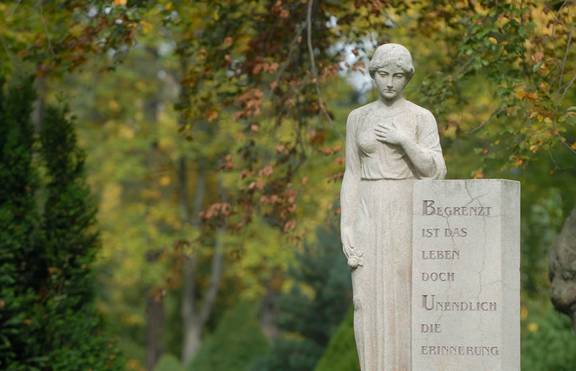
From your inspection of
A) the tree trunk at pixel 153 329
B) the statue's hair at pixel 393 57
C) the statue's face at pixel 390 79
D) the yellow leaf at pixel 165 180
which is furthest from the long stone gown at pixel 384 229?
the yellow leaf at pixel 165 180

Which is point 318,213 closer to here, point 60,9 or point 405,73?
point 60,9

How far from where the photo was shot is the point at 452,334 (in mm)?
10195

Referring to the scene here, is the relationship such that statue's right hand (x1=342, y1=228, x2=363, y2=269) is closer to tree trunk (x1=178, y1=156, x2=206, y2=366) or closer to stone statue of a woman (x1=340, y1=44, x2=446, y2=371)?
stone statue of a woman (x1=340, y1=44, x2=446, y2=371)

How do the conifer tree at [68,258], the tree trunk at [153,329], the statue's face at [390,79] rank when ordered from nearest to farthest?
1. the statue's face at [390,79]
2. the conifer tree at [68,258]
3. the tree trunk at [153,329]

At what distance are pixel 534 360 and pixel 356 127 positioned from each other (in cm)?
858

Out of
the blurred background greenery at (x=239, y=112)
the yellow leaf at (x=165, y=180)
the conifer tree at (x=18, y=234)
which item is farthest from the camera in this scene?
the yellow leaf at (x=165, y=180)

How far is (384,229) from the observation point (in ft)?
34.8

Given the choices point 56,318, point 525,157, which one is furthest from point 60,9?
point 525,157

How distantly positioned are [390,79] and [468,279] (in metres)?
1.73

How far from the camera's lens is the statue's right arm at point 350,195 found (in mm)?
10703

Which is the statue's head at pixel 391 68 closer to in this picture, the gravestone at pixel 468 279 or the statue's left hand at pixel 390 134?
the statue's left hand at pixel 390 134

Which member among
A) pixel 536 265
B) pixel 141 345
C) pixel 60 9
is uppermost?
pixel 60 9

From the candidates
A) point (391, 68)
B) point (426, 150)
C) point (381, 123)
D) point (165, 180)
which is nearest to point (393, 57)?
point (391, 68)

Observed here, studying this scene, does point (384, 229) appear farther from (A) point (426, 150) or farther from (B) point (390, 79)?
(B) point (390, 79)
